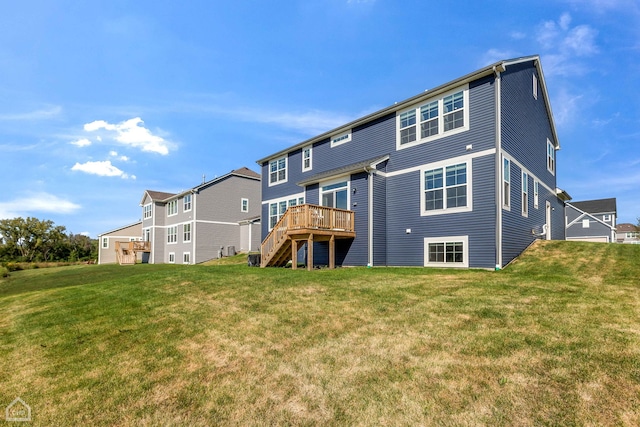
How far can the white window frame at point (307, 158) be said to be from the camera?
63.6 feet

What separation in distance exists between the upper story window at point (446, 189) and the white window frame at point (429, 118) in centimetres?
140

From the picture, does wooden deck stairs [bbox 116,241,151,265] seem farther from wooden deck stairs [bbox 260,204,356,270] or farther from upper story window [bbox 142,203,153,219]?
wooden deck stairs [bbox 260,204,356,270]

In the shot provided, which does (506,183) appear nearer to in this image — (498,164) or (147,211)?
(498,164)

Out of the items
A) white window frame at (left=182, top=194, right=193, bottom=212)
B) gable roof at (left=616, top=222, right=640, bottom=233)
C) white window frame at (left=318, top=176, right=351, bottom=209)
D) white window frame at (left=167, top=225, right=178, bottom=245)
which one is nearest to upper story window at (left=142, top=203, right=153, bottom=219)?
white window frame at (left=167, top=225, right=178, bottom=245)

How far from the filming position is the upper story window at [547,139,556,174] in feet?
61.0

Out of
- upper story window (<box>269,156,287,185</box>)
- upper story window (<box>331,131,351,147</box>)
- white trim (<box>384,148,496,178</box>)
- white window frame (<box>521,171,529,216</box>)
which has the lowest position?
white window frame (<box>521,171,529,216</box>)

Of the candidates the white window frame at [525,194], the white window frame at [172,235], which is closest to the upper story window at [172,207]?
the white window frame at [172,235]

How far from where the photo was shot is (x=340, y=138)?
58.4 feet

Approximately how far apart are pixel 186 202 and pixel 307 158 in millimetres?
17072

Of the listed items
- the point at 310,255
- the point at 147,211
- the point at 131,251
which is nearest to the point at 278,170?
the point at 310,255

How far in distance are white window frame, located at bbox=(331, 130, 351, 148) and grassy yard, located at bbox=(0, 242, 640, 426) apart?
10.8 m

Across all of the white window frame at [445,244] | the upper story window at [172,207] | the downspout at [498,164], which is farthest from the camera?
the upper story window at [172,207]

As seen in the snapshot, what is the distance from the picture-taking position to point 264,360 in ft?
15.7

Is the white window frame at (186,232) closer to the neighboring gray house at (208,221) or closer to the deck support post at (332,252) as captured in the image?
the neighboring gray house at (208,221)
